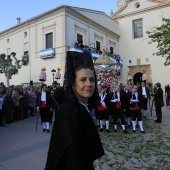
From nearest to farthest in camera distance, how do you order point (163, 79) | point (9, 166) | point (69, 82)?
1. point (69, 82)
2. point (9, 166)
3. point (163, 79)

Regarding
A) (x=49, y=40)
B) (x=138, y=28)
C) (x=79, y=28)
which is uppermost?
(x=138, y=28)

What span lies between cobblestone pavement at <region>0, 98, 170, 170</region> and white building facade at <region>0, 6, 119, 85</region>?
15.1 m

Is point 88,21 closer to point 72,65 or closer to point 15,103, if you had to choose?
point 15,103

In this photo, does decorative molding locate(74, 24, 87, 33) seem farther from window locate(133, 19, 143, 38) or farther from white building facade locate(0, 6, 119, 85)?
window locate(133, 19, 143, 38)

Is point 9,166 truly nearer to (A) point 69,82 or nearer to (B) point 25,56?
(A) point 69,82

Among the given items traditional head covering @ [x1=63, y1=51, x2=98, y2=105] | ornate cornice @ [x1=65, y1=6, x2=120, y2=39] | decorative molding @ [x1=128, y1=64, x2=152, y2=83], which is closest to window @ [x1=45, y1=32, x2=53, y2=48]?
ornate cornice @ [x1=65, y1=6, x2=120, y2=39]

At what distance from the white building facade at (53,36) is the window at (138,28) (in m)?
2.76

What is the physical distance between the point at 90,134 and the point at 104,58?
471 inches

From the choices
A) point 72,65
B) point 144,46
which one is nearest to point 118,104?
point 72,65

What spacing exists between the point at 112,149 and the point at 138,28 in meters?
28.9

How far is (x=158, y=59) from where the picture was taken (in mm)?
30672

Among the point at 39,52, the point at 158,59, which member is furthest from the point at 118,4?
the point at 39,52

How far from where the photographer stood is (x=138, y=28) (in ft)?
108

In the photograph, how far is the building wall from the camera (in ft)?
99.9
